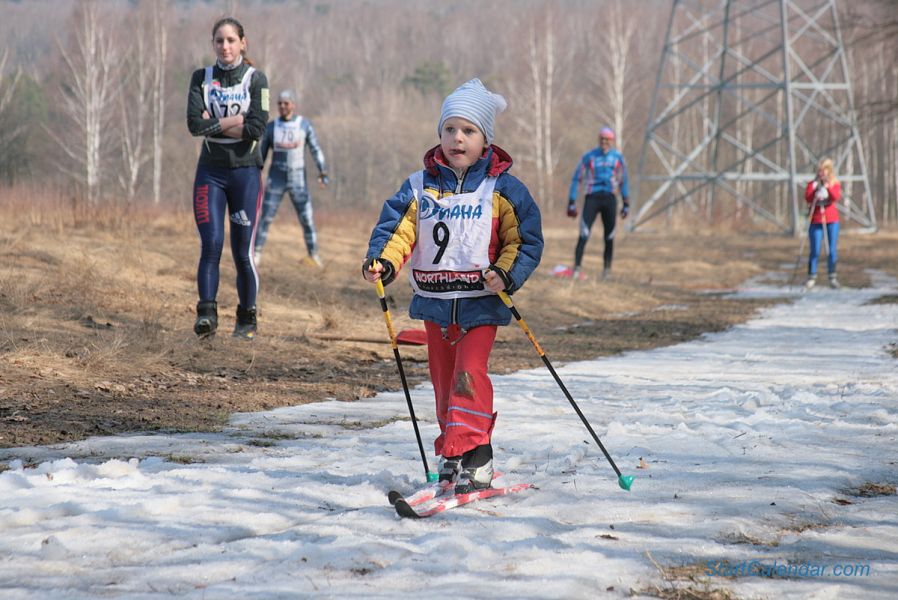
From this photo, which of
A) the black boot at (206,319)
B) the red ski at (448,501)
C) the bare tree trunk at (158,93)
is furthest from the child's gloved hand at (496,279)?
the bare tree trunk at (158,93)

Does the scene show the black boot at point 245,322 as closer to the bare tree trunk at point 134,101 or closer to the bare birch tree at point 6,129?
the bare birch tree at point 6,129

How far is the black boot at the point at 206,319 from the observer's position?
762 cm

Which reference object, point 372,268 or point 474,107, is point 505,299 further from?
point 474,107

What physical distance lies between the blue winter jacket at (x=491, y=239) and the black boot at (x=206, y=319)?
11.5ft

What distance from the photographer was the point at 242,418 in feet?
18.5

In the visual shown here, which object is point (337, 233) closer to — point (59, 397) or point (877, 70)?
point (59, 397)

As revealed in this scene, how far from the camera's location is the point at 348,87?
91.8 m

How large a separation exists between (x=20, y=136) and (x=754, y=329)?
72.7 ft

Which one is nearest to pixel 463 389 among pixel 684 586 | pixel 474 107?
pixel 474 107

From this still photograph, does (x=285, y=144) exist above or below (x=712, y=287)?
above

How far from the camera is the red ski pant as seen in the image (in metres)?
4.24

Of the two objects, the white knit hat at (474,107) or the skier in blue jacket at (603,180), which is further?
the skier in blue jacket at (603,180)

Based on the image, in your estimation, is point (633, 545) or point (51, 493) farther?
point (51, 493)

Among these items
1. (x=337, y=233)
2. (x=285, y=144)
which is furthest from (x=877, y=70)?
(x=285, y=144)
